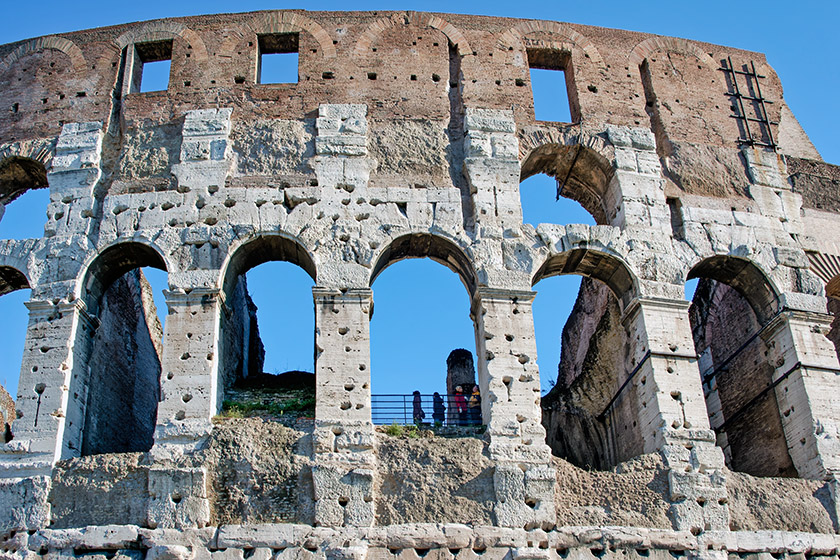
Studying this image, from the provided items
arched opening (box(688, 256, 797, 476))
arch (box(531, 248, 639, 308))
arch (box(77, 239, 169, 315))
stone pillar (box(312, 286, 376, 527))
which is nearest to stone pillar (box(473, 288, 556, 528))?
arch (box(531, 248, 639, 308))

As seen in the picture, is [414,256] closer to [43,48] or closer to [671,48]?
[671,48]

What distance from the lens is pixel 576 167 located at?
12.7 metres

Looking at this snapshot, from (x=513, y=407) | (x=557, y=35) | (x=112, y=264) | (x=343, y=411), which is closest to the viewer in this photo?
(x=343, y=411)

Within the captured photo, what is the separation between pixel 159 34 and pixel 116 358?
4.62 m

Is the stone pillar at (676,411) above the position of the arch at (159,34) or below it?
below

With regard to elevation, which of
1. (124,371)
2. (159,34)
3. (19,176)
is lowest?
(124,371)

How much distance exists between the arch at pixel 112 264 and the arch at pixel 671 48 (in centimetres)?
744

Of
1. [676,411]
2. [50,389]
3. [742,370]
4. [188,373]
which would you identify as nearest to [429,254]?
[188,373]

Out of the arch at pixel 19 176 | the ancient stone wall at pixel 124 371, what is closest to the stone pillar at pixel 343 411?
the ancient stone wall at pixel 124 371

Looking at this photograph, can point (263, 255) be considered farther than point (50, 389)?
Yes

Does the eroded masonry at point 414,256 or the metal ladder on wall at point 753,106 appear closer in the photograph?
the eroded masonry at point 414,256

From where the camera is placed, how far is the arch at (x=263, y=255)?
11.1 meters

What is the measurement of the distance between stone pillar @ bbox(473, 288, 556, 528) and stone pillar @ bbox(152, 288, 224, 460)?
3.04m

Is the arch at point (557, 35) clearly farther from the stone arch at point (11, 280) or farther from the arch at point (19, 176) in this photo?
the stone arch at point (11, 280)
